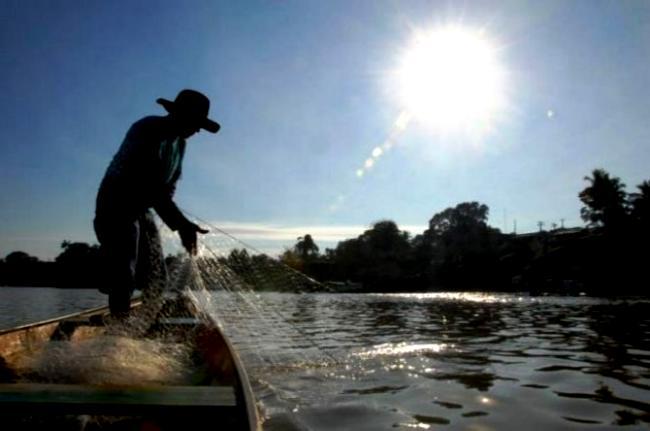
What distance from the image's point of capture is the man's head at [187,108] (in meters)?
4.58

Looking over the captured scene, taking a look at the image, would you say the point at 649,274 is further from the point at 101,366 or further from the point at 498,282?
the point at 101,366

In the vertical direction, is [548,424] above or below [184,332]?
below

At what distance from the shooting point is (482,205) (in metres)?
99.1

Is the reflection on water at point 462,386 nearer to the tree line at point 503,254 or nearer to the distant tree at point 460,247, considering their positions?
the tree line at point 503,254

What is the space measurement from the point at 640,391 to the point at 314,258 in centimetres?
12920

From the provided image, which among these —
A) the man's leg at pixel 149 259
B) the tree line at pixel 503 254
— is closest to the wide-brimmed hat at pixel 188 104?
the man's leg at pixel 149 259

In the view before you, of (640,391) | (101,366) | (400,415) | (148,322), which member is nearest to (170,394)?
(101,366)

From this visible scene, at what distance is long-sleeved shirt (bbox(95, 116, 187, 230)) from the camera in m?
4.41

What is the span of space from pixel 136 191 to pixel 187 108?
2.86 ft

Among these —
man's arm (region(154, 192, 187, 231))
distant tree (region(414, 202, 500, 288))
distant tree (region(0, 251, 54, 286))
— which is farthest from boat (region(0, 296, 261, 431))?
distant tree (region(0, 251, 54, 286))

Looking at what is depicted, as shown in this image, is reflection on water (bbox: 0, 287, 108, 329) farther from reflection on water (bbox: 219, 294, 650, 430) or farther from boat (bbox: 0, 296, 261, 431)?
boat (bbox: 0, 296, 261, 431)

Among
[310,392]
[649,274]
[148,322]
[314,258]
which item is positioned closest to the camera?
[310,392]

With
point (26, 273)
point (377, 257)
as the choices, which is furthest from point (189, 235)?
point (26, 273)

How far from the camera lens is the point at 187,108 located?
A: 4.58 metres
